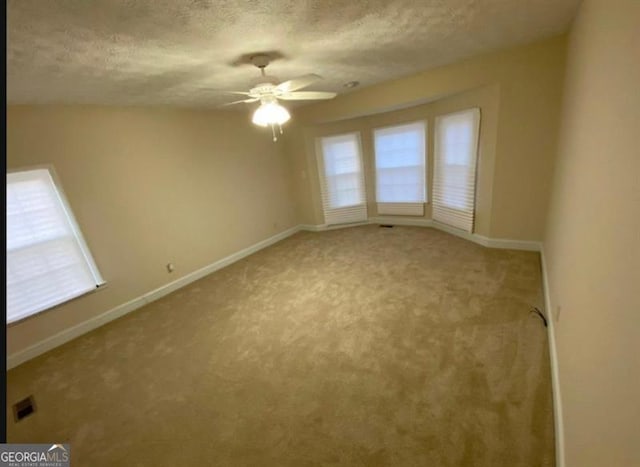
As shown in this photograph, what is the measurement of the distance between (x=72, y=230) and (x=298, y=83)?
296 cm

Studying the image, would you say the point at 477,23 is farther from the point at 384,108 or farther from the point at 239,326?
the point at 239,326

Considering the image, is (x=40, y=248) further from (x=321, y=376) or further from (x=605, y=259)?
(x=605, y=259)

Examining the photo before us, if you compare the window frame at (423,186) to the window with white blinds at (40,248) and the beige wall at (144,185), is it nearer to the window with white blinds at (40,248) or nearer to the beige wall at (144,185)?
the beige wall at (144,185)

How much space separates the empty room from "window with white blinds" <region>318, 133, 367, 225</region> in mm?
426

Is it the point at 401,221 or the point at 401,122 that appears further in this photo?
the point at 401,221

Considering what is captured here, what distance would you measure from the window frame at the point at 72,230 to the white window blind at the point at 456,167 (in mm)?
4865

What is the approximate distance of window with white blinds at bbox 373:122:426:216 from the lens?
15.2ft

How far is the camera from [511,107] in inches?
125

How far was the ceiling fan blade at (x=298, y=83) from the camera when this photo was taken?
2.02 meters

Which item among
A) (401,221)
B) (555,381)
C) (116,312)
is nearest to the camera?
(555,381)

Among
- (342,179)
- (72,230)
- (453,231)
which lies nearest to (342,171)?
(342,179)

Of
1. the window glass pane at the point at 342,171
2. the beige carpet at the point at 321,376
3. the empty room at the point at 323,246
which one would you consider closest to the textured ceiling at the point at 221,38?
the empty room at the point at 323,246

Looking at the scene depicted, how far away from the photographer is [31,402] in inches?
89.7

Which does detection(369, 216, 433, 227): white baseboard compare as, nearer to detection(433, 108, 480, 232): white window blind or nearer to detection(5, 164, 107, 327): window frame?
detection(433, 108, 480, 232): white window blind
